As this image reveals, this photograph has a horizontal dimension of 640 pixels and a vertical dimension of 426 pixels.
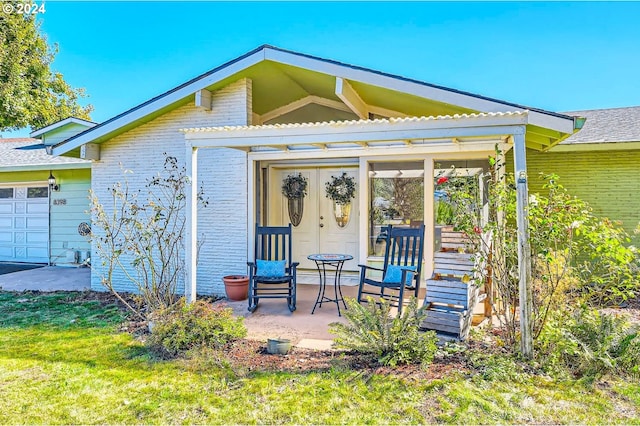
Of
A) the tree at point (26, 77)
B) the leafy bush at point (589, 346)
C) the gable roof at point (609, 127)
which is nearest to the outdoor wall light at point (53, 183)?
the tree at point (26, 77)

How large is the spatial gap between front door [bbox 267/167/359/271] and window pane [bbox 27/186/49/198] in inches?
276

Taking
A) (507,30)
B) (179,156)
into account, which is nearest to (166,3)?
(179,156)

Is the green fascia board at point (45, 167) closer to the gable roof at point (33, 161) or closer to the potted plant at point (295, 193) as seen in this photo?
the gable roof at point (33, 161)

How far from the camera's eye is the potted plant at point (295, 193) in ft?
27.1

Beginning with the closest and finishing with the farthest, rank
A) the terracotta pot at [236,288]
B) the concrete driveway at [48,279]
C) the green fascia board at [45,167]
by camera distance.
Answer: the terracotta pot at [236,288] < the concrete driveway at [48,279] < the green fascia board at [45,167]

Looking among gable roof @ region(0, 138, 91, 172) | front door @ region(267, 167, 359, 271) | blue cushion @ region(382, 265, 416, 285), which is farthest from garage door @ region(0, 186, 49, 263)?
blue cushion @ region(382, 265, 416, 285)

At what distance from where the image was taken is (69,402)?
124 inches

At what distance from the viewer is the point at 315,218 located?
8219 millimetres

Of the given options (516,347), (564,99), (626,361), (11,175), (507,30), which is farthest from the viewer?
(564,99)

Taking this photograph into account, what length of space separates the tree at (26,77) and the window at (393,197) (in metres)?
13.8

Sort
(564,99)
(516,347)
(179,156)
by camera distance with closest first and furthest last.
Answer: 1. (516,347)
2. (179,156)
3. (564,99)

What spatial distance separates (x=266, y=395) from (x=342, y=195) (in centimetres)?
517

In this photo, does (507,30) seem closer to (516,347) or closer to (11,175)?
(516,347)

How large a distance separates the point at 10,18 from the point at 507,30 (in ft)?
52.4
